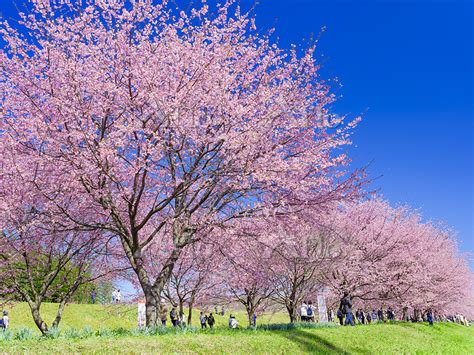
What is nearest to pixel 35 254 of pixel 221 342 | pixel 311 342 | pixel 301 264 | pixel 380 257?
pixel 221 342

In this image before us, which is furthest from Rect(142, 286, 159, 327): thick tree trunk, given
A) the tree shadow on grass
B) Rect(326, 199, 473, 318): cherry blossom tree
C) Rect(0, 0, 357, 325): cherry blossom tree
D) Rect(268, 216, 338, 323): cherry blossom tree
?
Rect(326, 199, 473, 318): cherry blossom tree

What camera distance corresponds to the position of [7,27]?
423 inches

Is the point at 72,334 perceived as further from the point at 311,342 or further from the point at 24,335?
the point at 311,342

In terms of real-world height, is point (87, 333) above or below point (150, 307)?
below

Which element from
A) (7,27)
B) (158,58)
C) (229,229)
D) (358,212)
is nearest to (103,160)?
(158,58)

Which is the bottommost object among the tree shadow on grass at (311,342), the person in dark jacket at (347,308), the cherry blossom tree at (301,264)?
the tree shadow on grass at (311,342)

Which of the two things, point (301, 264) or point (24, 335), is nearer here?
point (24, 335)

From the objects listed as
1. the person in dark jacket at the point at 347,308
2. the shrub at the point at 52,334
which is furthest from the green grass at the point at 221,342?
the person in dark jacket at the point at 347,308

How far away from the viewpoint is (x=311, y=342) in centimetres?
1325

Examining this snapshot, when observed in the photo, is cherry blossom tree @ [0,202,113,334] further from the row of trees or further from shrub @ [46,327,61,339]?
shrub @ [46,327,61,339]

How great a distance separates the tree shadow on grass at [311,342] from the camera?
12.4 meters

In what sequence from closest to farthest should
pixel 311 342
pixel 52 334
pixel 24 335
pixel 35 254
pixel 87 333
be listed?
pixel 24 335, pixel 52 334, pixel 87 333, pixel 311 342, pixel 35 254

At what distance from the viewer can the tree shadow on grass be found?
1244cm

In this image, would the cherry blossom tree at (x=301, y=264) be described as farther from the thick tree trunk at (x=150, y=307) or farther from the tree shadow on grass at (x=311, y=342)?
the thick tree trunk at (x=150, y=307)
